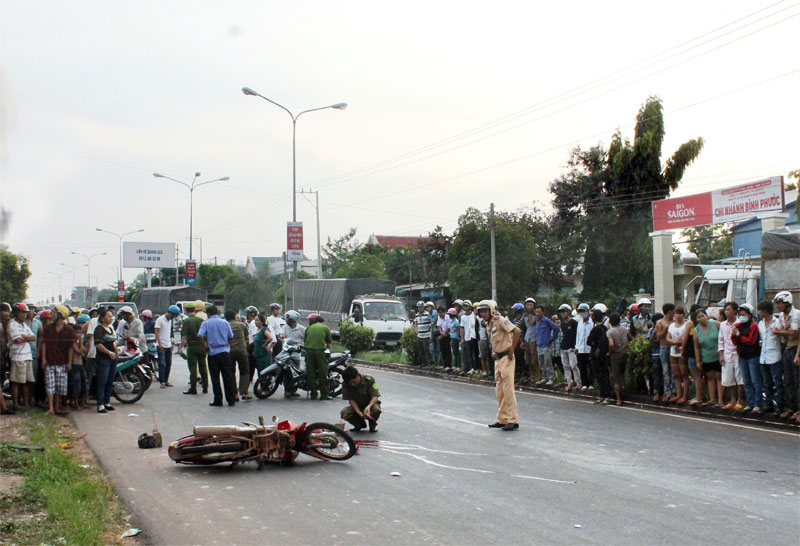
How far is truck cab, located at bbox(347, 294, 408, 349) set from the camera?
31.6 metres

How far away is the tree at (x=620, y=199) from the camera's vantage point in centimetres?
3744

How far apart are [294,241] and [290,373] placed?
59.4ft

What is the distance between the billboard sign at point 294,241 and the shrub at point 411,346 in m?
10.1

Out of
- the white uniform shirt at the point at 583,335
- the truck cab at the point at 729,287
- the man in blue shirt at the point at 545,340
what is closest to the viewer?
the white uniform shirt at the point at 583,335

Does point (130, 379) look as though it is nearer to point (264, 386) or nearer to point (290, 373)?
point (264, 386)

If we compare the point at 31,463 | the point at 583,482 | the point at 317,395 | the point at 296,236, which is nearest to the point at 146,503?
the point at 31,463

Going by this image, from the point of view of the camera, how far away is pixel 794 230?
1575 cm

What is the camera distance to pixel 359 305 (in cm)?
3262

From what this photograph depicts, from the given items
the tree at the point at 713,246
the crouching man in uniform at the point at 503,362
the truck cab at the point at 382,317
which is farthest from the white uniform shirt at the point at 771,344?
the tree at the point at 713,246

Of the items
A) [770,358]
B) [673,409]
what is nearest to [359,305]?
[673,409]

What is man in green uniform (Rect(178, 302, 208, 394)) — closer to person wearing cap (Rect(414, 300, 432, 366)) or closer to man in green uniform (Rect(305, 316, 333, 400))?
man in green uniform (Rect(305, 316, 333, 400))

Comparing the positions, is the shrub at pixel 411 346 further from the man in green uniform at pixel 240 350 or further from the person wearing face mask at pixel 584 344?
the man in green uniform at pixel 240 350

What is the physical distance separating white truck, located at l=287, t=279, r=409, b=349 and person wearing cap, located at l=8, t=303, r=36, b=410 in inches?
703

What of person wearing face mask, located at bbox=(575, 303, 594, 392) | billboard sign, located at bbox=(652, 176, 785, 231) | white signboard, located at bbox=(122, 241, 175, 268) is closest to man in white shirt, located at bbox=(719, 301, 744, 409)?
person wearing face mask, located at bbox=(575, 303, 594, 392)
